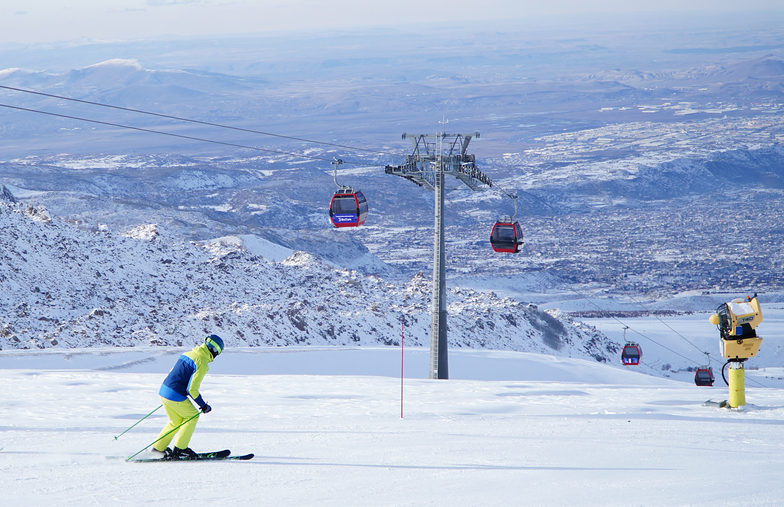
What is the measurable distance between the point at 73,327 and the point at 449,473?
724 inches

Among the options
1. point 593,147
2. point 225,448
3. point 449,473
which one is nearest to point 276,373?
point 225,448

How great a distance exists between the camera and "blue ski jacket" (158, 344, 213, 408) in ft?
25.6

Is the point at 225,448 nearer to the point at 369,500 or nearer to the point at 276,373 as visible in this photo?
the point at 369,500

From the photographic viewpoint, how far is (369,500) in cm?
666

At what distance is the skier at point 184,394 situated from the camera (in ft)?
25.5

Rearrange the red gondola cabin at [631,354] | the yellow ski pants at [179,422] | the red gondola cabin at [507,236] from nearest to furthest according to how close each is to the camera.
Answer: the yellow ski pants at [179,422] → the red gondola cabin at [507,236] → the red gondola cabin at [631,354]

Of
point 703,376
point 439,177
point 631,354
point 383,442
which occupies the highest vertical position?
point 439,177

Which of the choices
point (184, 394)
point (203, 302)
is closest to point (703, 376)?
point (203, 302)

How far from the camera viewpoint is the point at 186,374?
7.88m

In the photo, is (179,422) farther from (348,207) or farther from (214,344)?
(348,207)

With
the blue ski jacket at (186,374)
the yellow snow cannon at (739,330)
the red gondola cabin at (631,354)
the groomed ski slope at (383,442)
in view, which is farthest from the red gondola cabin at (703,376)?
the blue ski jacket at (186,374)

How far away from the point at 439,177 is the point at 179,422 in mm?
10025

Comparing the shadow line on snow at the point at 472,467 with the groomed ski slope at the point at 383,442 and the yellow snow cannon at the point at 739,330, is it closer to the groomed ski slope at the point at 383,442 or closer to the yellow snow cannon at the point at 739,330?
the groomed ski slope at the point at 383,442

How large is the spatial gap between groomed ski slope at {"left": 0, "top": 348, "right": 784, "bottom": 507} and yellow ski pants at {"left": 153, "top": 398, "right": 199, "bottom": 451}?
271 mm
